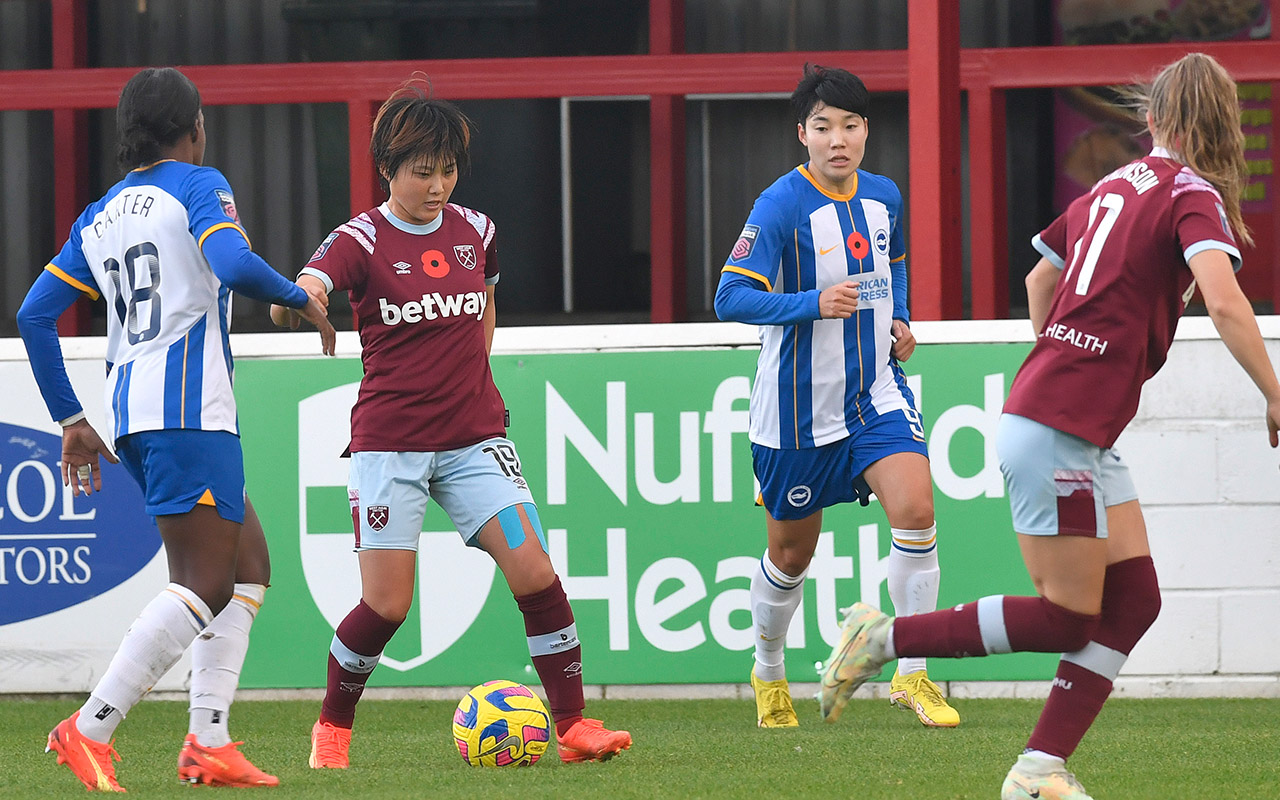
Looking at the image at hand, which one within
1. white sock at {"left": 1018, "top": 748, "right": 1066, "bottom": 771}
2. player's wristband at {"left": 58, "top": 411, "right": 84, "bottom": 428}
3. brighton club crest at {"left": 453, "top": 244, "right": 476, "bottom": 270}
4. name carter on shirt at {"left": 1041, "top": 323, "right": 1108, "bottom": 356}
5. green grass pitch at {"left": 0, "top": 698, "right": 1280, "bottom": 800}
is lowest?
green grass pitch at {"left": 0, "top": 698, "right": 1280, "bottom": 800}

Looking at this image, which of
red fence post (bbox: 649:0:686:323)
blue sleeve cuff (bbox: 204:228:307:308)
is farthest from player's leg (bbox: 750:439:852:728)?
red fence post (bbox: 649:0:686:323)

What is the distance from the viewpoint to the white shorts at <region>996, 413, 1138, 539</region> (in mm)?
3441

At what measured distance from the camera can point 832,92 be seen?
511 centimetres

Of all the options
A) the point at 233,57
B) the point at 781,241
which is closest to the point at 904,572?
the point at 781,241

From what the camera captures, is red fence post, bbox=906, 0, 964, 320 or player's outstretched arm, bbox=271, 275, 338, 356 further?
red fence post, bbox=906, 0, 964, 320

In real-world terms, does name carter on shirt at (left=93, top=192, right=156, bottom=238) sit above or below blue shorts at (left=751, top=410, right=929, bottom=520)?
above

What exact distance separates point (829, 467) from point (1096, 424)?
1732 mm

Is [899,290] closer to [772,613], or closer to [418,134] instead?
[772,613]

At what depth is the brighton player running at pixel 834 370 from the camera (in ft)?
16.6

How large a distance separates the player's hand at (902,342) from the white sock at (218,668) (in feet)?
6.98

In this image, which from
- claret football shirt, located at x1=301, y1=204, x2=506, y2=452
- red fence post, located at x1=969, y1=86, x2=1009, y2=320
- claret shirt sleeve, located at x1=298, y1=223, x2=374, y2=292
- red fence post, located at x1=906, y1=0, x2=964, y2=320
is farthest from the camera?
red fence post, located at x1=969, y1=86, x2=1009, y2=320

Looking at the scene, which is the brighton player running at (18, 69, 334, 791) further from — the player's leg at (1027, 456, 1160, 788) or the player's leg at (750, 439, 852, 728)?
the player's leg at (1027, 456, 1160, 788)

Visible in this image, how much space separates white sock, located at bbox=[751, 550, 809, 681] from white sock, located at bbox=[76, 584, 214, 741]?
1988mm

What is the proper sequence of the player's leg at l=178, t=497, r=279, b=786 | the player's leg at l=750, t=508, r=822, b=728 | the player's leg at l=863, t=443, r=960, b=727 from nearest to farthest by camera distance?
the player's leg at l=178, t=497, r=279, b=786, the player's leg at l=863, t=443, r=960, b=727, the player's leg at l=750, t=508, r=822, b=728
